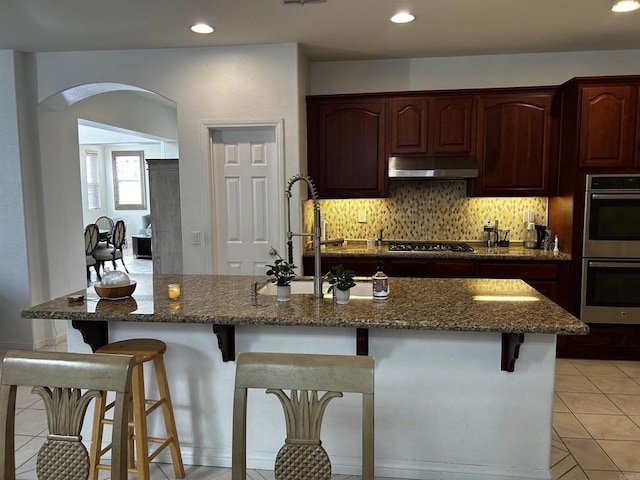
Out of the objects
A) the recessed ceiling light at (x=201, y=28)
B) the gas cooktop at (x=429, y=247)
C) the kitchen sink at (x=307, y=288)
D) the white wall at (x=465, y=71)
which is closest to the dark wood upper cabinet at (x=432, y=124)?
the white wall at (x=465, y=71)

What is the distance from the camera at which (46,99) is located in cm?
429

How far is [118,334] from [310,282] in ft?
3.66

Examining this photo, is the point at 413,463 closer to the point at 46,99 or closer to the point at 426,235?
the point at 426,235

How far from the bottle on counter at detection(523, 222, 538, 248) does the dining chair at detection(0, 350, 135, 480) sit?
3.92 m

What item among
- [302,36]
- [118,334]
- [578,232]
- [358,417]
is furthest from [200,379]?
[578,232]

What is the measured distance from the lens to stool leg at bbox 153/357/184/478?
234cm

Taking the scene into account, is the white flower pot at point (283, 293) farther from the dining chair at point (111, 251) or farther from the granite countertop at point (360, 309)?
the dining chair at point (111, 251)

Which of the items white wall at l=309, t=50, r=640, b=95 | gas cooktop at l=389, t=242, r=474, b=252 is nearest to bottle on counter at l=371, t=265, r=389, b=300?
gas cooktop at l=389, t=242, r=474, b=252

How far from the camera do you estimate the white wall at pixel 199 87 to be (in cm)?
404

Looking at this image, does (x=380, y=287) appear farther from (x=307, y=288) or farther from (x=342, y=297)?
(x=307, y=288)

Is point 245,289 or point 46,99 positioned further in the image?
point 46,99

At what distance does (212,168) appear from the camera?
166 inches

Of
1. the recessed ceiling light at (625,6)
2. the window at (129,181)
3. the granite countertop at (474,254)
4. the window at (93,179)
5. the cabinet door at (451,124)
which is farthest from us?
the window at (129,181)

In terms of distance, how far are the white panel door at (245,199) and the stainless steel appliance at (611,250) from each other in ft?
8.57
